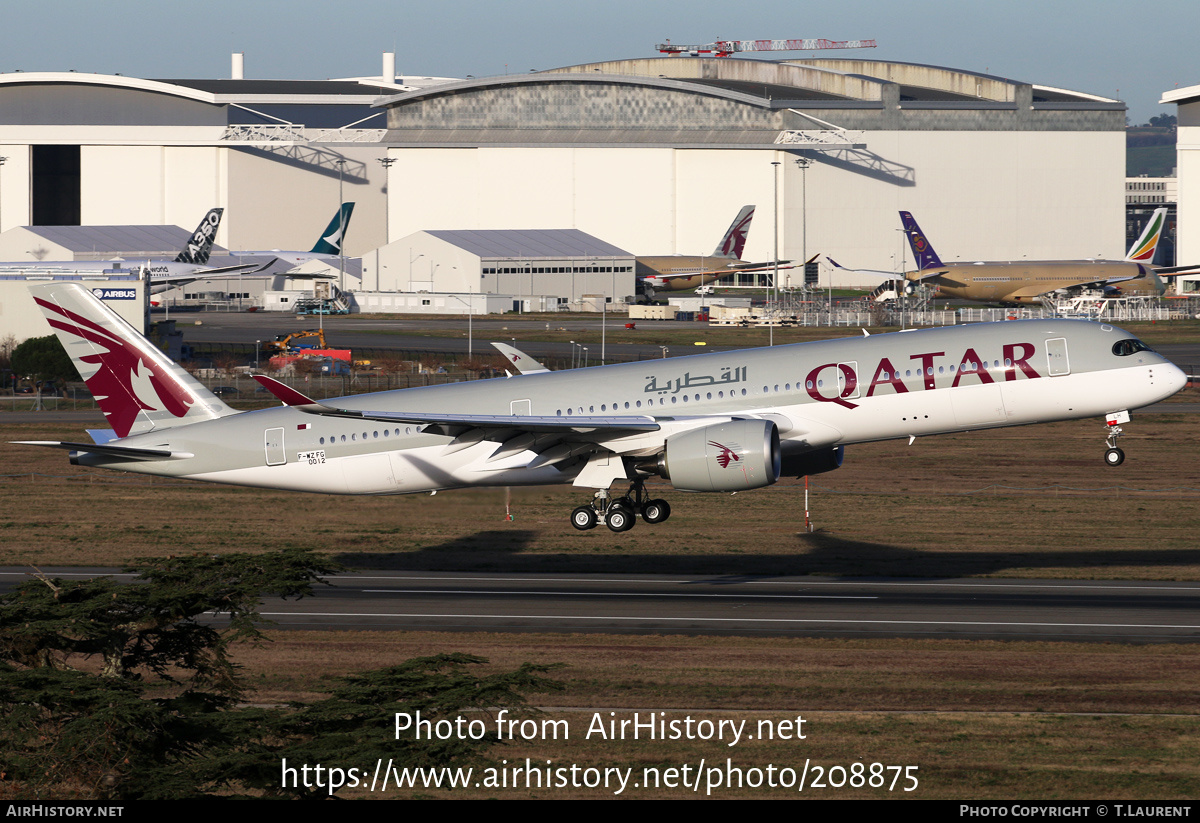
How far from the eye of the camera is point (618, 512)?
41.5 meters

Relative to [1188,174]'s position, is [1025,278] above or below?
below

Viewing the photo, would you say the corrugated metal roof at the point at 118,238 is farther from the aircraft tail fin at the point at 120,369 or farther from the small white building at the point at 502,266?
the aircraft tail fin at the point at 120,369

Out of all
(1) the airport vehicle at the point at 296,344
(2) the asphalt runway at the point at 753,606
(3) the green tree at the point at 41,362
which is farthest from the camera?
(1) the airport vehicle at the point at 296,344

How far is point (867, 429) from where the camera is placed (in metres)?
40.0

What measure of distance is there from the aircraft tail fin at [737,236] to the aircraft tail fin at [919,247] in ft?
104

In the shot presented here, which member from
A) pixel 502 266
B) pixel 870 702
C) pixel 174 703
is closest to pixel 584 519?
pixel 870 702

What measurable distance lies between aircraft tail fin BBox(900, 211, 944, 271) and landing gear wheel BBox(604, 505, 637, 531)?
4933 inches

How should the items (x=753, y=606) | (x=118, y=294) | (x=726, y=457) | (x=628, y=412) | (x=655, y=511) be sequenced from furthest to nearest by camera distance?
(x=118, y=294), (x=753, y=606), (x=655, y=511), (x=628, y=412), (x=726, y=457)

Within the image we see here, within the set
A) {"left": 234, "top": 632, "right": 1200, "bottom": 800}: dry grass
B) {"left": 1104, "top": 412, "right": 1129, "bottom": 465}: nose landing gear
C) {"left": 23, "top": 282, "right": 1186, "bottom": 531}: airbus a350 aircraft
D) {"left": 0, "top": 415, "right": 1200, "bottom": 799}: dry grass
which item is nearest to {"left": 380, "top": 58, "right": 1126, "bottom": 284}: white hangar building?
{"left": 0, "top": 415, "right": 1200, "bottom": 799}: dry grass

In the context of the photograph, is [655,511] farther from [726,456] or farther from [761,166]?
[761,166]

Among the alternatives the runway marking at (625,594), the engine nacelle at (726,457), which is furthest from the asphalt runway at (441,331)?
the engine nacelle at (726,457)

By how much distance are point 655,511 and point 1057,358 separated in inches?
488

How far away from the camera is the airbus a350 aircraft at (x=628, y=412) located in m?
→ 39.2
